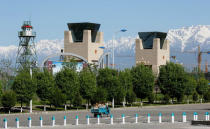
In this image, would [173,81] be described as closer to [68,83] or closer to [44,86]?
[68,83]

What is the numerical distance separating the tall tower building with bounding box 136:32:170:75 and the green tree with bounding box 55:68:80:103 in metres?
101

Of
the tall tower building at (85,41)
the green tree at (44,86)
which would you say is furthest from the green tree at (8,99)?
the tall tower building at (85,41)

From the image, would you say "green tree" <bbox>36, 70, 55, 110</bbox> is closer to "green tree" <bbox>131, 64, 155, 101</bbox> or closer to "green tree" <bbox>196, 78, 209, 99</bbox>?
"green tree" <bbox>131, 64, 155, 101</bbox>

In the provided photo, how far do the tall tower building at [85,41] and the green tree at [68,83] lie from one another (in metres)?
69.7

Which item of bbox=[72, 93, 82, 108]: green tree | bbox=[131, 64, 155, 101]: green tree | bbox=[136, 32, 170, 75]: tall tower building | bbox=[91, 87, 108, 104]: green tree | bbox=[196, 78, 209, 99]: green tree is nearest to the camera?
bbox=[72, 93, 82, 108]: green tree

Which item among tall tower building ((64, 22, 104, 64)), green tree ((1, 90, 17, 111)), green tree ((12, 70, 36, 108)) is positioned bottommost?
green tree ((1, 90, 17, 111))

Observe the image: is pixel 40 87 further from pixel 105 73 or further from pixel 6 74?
pixel 6 74

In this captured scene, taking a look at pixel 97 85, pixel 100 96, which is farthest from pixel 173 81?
pixel 100 96

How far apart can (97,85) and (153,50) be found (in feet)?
339

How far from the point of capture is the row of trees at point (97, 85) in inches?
2395

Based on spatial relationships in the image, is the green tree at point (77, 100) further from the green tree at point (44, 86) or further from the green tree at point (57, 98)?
the green tree at point (44, 86)

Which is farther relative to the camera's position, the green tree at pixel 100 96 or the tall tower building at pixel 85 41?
the tall tower building at pixel 85 41

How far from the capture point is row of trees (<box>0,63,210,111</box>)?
60844 millimetres

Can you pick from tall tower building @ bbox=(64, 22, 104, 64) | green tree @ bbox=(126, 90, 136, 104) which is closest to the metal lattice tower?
tall tower building @ bbox=(64, 22, 104, 64)
